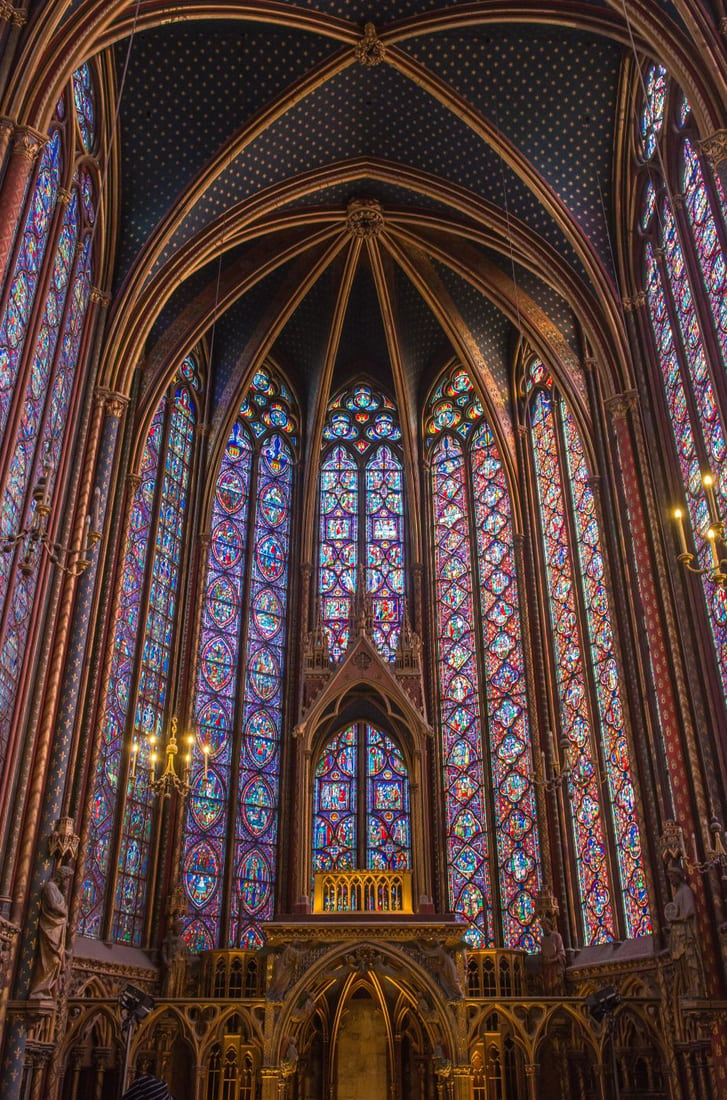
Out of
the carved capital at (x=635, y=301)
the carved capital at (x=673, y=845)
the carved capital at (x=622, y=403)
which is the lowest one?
the carved capital at (x=673, y=845)

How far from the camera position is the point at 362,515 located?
2325 centimetres

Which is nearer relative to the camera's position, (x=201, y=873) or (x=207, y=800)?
(x=201, y=873)

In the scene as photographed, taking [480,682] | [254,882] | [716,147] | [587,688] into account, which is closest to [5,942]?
[254,882]

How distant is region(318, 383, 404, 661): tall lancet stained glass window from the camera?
2208cm

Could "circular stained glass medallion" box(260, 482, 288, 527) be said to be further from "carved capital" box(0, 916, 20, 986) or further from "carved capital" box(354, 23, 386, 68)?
"carved capital" box(0, 916, 20, 986)

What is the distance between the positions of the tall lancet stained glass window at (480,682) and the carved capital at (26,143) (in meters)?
12.3

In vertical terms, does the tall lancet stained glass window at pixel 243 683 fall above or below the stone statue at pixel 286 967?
above

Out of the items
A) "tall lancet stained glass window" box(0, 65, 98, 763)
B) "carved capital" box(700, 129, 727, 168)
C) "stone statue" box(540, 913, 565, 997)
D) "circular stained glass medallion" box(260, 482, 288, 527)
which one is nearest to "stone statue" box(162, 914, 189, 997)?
"tall lancet stained glass window" box(0, 65, 98, 763)

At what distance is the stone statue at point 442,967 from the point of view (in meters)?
14.8

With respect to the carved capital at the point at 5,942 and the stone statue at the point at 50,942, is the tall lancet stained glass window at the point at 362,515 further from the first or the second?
the carved capital at the point at 5,942

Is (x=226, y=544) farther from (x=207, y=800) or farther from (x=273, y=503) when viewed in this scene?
(x=207, y=800)

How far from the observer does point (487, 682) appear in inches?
811

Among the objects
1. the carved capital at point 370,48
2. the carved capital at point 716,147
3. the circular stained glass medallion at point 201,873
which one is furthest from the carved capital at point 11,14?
the circular stained glass medallion at point 201,873

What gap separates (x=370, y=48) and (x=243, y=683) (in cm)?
1171
